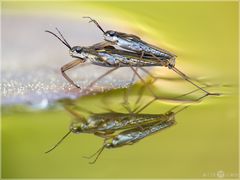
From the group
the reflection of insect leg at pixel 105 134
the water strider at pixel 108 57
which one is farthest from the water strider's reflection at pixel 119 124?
the water strider at pixel 108 57

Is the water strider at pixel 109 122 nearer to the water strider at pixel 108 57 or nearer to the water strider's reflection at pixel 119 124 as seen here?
the water strider's reflection at pixel 119 124

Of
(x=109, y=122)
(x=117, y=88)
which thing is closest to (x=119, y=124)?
(x=109, y=122)

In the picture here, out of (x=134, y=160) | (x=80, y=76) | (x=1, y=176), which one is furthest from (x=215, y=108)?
(x=1, y=176)

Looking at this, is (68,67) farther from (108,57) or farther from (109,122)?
(109,122)

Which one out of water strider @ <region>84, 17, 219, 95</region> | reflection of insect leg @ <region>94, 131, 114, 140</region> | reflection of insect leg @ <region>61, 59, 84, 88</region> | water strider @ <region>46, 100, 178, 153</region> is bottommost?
reflection of insect leg @ <region>94, 131, 114, 140</region>

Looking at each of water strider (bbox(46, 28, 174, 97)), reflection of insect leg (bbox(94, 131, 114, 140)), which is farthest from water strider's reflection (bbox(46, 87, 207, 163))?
water strider (bbox(46, 28, 174, 97))

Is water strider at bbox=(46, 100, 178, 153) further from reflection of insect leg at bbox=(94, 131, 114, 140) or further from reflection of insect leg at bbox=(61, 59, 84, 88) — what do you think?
reflection of insect leg at bbox=(61, 59, 84, 88)

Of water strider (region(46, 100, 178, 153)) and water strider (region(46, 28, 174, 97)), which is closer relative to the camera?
water strider (region(46, 100, 178, 153))
